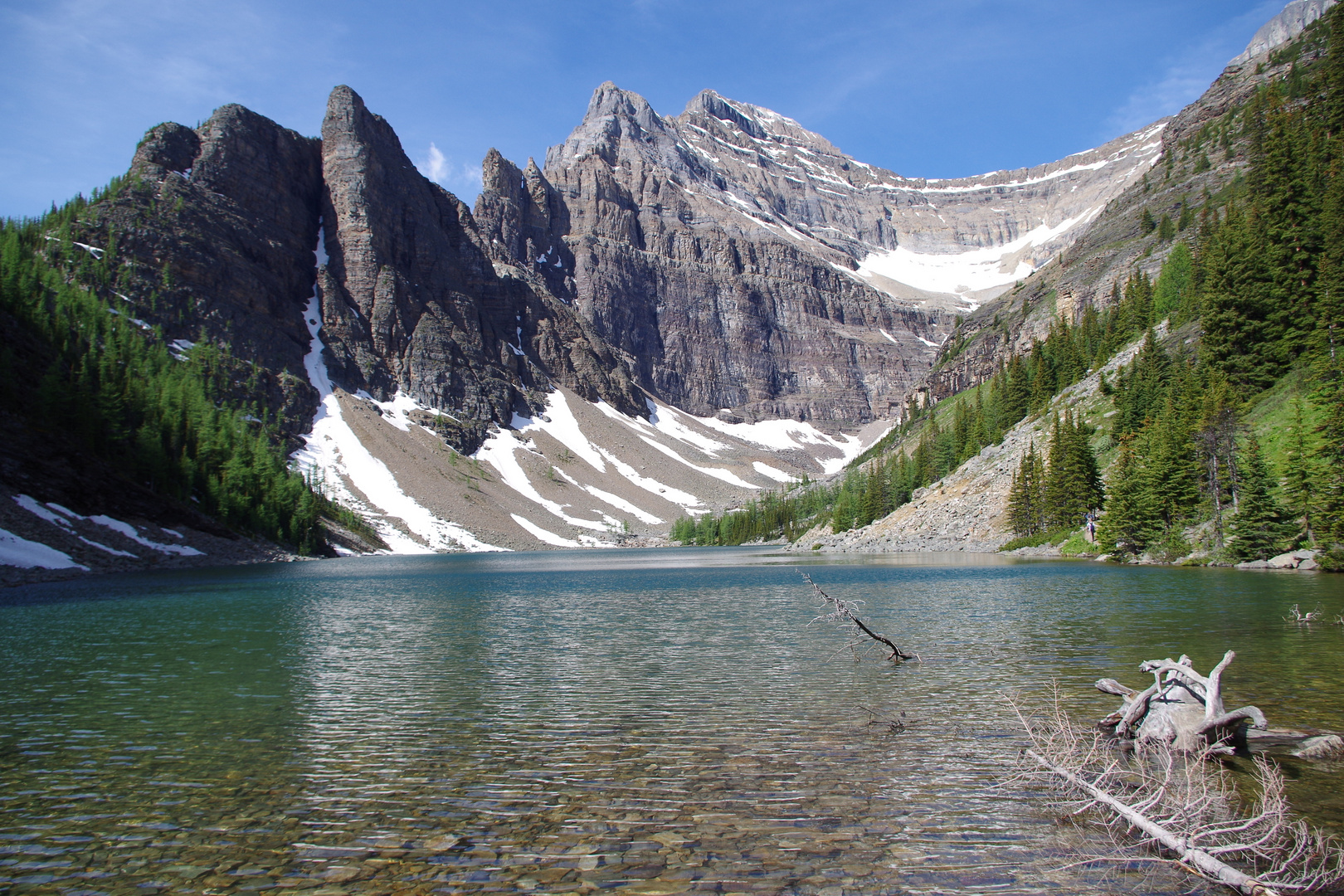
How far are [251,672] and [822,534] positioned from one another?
11694 centimetres

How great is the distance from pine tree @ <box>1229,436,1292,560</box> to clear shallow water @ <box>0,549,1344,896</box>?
10.4 meters

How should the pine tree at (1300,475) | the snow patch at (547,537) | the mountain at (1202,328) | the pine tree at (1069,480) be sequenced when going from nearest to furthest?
the pine tree at (1300,475) → the mountain at (1202,328) → the pine tree at (1069,480) → the snow patch at (547,537)

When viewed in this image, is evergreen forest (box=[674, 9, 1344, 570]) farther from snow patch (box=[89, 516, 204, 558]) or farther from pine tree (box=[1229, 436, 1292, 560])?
snow patch (box=[89, 516, 204, 558])

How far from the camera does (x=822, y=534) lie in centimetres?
13212

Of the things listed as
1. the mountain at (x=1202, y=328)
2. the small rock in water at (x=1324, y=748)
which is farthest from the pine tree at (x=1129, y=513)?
the small rock in water at (x=1324, y=748)

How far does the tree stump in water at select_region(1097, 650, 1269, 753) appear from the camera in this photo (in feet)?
37.7

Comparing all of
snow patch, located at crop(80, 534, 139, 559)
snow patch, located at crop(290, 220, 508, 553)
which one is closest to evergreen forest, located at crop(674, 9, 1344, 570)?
snow patch, located at crop(80, 534, 139, 559)

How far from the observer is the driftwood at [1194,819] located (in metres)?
7.60

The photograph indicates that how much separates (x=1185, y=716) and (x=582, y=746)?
10.4 meters

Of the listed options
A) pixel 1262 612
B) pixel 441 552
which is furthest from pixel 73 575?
pixel 441 552

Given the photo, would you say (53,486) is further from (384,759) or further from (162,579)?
(384,759)

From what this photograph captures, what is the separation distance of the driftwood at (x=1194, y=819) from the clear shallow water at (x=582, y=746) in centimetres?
76

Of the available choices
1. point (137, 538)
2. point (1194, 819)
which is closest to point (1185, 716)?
point (1194, 819)

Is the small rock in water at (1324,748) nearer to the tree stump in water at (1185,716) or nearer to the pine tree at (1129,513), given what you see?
the tree stump in water at (1185,716)
